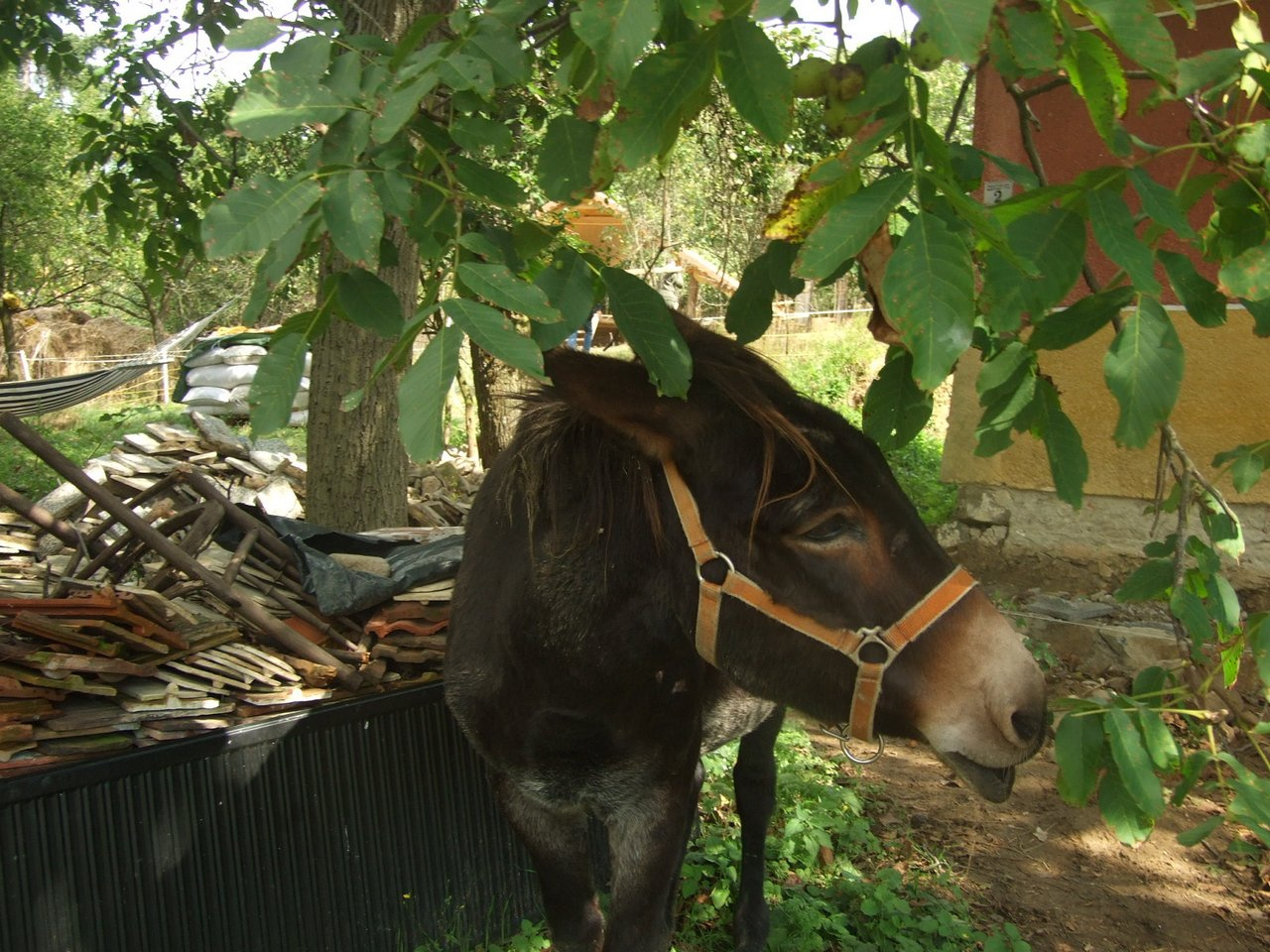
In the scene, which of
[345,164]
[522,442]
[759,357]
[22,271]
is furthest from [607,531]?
[22,271]

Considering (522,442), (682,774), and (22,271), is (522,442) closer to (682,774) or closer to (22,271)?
(682,774)

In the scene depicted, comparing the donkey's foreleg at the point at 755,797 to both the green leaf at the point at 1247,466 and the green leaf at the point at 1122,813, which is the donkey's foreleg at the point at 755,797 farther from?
the green leaf at the point at 1247,466

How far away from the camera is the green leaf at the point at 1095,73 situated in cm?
153

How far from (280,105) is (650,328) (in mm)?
680

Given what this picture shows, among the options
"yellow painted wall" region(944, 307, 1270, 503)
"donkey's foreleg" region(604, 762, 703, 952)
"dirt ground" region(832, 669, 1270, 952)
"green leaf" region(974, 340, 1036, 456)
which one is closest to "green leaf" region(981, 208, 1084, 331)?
"green leaf" region(974, 340, 1036, 456)

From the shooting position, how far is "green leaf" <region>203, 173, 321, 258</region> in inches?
57.5

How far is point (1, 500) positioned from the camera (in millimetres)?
3389

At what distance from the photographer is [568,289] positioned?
5.86ft

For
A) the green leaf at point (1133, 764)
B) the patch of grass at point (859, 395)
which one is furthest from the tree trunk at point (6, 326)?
the green leaf at point (1133, 764)

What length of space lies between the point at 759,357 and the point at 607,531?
55 centimetres

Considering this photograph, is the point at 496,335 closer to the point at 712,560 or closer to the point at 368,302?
the point at 368,302

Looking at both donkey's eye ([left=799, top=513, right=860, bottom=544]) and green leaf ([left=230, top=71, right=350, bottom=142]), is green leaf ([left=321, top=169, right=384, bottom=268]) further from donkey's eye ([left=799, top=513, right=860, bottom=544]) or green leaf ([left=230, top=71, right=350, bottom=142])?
donkey's eye ([left=799, top=513, right=860, bottom=544])

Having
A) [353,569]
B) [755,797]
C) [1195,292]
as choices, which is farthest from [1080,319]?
[353,569]

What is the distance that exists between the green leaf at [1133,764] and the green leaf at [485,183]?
145 centimetres
